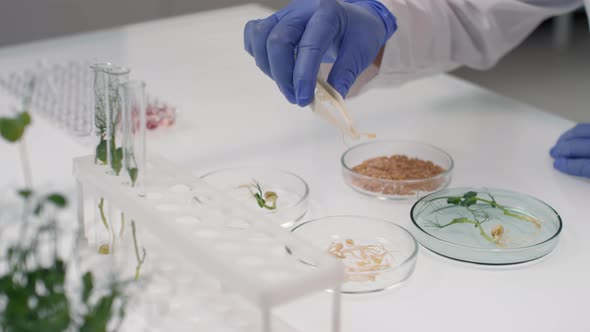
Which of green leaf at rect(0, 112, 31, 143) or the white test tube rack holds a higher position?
green leaf at rect(0, 112, 31, 143)

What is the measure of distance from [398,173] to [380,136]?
0.21m

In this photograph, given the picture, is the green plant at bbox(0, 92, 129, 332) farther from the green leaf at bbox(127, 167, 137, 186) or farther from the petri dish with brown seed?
the petri dish with brown seed

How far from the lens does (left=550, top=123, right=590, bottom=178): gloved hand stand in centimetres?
118

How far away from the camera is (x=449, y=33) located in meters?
1.41

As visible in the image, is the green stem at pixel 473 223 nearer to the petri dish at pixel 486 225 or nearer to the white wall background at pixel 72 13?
the petri dish at pixel 486 225

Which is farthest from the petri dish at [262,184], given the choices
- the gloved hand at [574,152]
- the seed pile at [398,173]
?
the gloved hand at [574,152]

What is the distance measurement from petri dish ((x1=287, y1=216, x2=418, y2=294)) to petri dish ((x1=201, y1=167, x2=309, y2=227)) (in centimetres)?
7

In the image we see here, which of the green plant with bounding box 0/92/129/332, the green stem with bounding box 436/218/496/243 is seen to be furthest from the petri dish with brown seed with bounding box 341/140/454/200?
the green plant with bounding box 0/92/129/332

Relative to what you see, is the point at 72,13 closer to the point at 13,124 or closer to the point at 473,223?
the point at 473,223

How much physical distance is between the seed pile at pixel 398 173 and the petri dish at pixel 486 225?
37 millimetres

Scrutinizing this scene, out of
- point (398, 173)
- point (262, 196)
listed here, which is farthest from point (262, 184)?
point (398, 173)

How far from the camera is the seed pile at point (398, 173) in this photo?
1124 millimetres

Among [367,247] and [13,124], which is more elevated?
[13,124]

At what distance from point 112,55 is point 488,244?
1.08m
